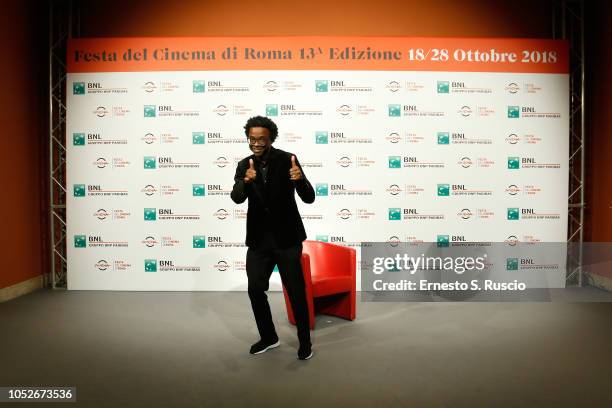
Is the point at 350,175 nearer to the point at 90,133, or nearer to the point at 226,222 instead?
the point at 226,222

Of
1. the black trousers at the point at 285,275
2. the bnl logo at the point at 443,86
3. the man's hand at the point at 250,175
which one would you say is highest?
the bnl logo at the point at 443,86

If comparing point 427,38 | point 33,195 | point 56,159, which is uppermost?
point 427,38

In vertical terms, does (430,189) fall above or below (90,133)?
below

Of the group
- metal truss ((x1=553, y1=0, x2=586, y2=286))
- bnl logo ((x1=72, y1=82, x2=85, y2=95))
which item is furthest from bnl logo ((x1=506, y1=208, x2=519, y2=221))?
bnl logo ((x1=72, y1=82, x2=85, y2=95))

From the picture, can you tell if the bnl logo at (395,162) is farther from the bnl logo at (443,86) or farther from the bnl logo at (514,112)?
the bnl logo at (514,112)

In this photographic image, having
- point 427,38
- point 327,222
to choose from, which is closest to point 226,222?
point 327,222

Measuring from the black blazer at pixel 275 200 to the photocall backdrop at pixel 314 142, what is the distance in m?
1.95

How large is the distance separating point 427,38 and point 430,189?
1.66 meters

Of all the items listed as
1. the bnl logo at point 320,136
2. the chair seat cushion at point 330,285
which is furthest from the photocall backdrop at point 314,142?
the chair seat cushion at point 330,285

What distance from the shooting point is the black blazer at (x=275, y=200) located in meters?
2.59

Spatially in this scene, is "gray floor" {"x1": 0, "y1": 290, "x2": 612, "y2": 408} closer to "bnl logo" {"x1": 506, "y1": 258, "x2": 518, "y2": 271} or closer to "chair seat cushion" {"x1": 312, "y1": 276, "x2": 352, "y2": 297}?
"chair seat cushion" {"x1": 312, "y1": 276, "x2": 352, "y2": 297}

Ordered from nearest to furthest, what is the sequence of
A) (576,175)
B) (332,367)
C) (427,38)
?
(332,367) < (427,38) < (576,175)

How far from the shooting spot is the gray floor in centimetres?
223

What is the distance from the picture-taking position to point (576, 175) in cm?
493
